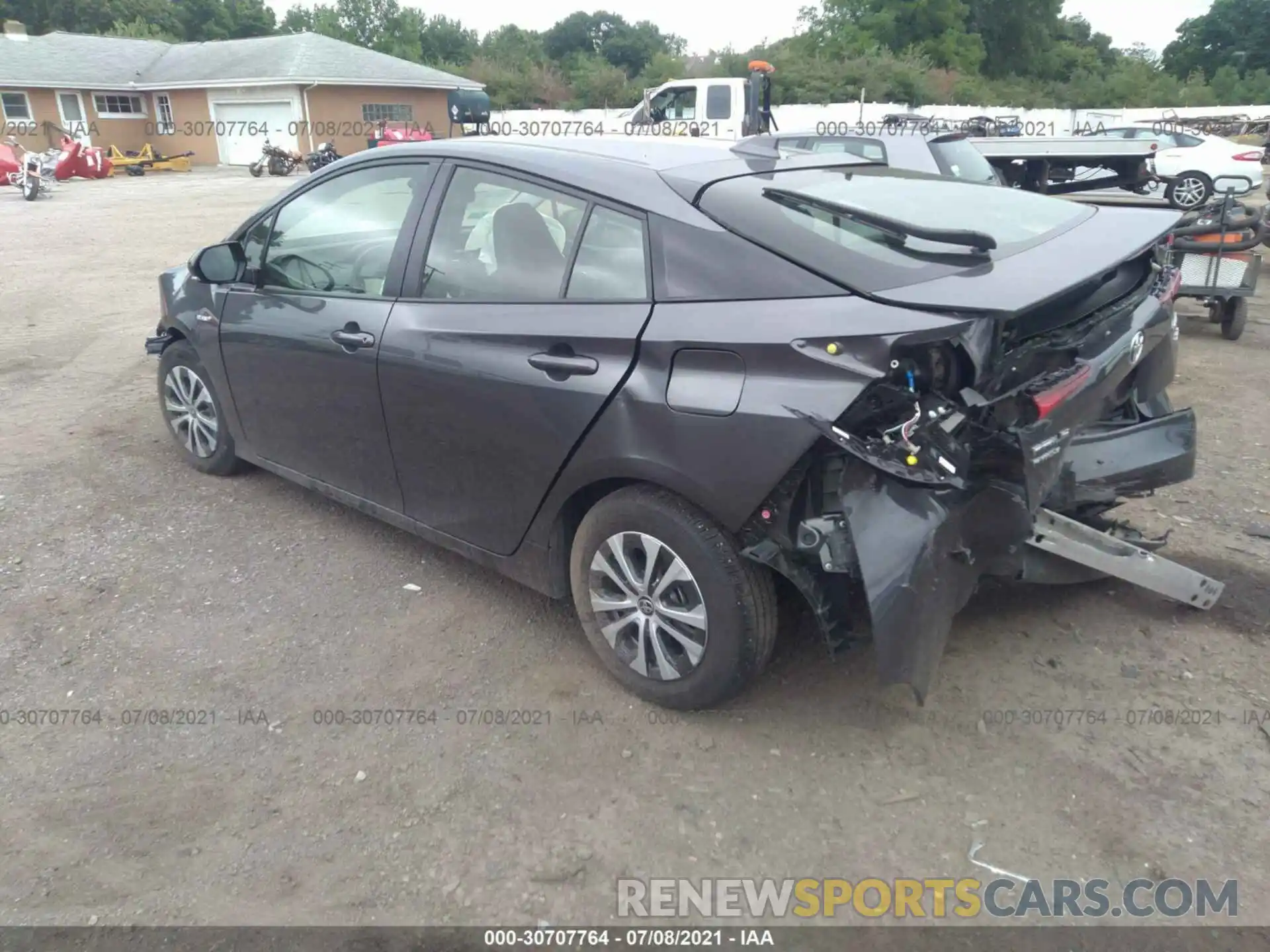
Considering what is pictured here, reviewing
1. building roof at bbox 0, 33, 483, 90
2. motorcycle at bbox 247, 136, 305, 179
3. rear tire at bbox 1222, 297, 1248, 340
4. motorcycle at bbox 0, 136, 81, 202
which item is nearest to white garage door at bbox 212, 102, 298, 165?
building roof at bbox 0, 33, 483, 90

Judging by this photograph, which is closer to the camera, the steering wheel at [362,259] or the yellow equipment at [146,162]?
the steering wheel at [362,259]

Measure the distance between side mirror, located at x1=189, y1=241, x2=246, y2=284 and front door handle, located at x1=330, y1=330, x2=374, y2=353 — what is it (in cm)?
94

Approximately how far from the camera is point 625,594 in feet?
10.3

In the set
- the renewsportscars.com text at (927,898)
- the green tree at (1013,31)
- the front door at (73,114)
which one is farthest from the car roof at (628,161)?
the green tree at (1013,31)

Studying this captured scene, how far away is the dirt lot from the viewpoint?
8.36 feet

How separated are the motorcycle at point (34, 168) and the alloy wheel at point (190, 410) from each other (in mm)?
21202

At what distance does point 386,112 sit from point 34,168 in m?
17.5

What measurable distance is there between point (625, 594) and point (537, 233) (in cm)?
127

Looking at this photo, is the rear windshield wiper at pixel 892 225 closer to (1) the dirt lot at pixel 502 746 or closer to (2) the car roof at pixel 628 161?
(2) the car roof at pixel 628 161

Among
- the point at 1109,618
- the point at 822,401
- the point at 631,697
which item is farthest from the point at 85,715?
the point at 1109,618

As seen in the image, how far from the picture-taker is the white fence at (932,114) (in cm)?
3450

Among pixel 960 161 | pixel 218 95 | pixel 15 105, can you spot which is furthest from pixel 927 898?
pixel 15 105

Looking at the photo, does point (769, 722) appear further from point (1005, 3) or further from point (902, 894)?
point (1005, 3)

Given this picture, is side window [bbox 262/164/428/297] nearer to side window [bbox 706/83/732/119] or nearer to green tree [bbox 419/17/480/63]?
side window [bbox 706/83/732/119]
